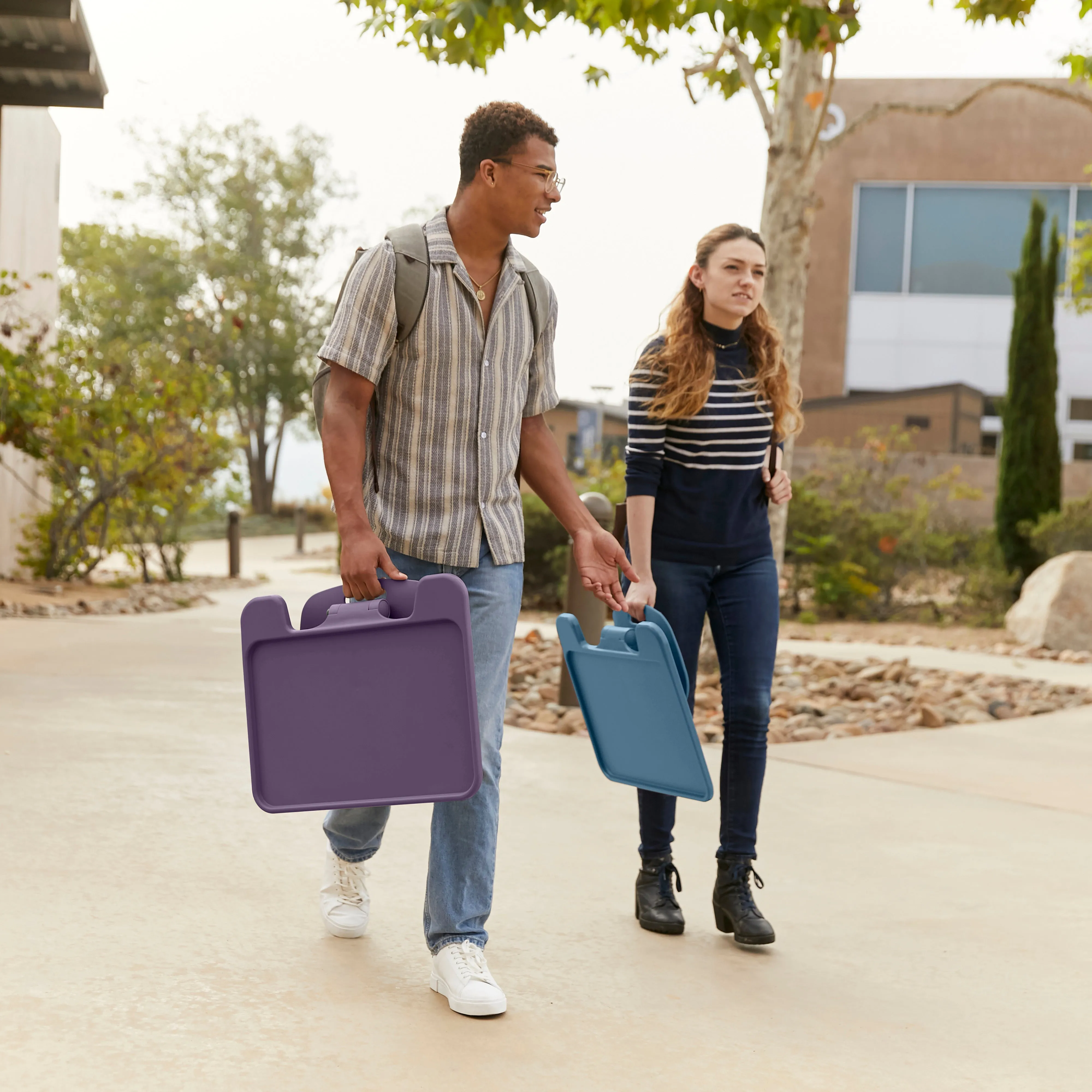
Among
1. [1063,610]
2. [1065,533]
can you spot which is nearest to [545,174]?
[1063,610]

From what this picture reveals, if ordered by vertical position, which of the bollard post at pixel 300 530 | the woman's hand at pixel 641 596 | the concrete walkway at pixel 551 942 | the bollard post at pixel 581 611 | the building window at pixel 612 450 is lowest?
the bollard post at pixel 300 530

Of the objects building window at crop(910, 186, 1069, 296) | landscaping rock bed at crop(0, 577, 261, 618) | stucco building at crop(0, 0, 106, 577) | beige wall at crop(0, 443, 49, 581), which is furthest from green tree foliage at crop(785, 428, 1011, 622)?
building window at crop(910, 186, 1069, 296)

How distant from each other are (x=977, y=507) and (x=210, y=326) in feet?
76.5

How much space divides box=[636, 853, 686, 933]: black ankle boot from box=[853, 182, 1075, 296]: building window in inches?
862

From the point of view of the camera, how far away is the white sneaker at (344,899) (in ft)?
10.4

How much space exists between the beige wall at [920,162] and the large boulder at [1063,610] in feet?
41.8

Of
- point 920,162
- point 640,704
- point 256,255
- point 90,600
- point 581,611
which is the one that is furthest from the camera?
point 256,255

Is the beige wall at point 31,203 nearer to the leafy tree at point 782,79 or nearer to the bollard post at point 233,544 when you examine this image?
the bollard post at point 233,544

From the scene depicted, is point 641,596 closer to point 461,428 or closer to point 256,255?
point 461,428

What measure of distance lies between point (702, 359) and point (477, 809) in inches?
52.3

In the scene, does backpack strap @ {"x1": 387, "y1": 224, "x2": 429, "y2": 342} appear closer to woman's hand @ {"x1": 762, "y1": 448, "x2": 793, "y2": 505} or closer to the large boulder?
woman's hand @ {"x1": 762, "y1": 448, "x2": 793, "y2": 505}

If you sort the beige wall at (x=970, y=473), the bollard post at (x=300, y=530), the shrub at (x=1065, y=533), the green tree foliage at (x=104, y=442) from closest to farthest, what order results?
the green tree foliage at (x=104, y=442) < the shrub at (x=1065, y=533) < the beige wall at (x=970, y=473) < the bollard post at (x=300, y=530)

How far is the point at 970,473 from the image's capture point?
20000mm

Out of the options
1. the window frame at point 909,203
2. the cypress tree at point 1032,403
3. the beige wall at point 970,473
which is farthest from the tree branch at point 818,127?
the window frame at point 909,203
